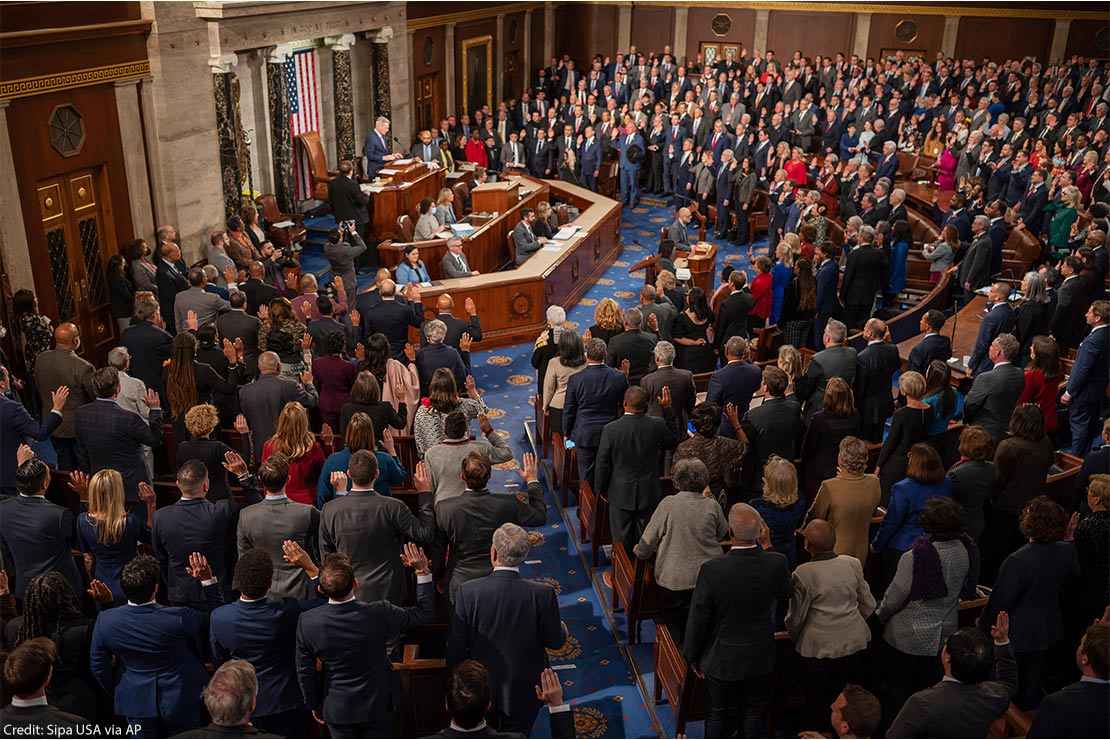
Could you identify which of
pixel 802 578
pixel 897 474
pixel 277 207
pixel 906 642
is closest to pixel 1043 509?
pixel 906 642

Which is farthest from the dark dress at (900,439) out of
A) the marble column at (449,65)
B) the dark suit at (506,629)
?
the marble column at (449,65)

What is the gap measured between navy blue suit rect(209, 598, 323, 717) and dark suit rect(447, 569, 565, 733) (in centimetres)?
67

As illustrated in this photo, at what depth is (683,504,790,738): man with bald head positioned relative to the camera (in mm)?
4086

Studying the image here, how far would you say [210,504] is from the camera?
461cm

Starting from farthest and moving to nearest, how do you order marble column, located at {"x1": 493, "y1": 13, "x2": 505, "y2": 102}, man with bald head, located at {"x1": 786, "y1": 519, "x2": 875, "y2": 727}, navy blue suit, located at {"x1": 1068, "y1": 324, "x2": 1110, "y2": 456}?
marble column, located at {"x1": 493, "y1": 13, "x2": 505, "y2": 102}
navy blue suit, located at {"x1": 1068, "y1": 324, "x2": 1110, "y2": 456}
man with bald head, located at {"x1": 786, "y1": 519, "x2": 875, "y2": 727}

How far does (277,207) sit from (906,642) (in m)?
11.5

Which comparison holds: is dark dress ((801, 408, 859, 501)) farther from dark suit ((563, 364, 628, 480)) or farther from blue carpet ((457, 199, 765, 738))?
blue carpet ((457, 199, 765, 738))

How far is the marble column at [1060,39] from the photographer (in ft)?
70.1

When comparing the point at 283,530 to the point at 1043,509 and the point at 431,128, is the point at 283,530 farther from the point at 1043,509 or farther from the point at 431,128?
the point at 431,128

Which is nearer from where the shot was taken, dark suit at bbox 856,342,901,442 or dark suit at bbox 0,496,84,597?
dark suit at bbox 0,496,84,597

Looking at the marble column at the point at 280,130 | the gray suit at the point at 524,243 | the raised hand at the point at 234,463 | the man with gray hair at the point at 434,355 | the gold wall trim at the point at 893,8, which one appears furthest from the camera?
the gold wall trim at the point at 893,8

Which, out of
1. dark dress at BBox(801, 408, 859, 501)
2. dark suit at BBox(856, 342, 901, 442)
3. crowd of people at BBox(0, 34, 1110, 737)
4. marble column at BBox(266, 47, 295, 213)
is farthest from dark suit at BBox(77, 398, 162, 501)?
marble column at BBox(266, 47, 295, 213)

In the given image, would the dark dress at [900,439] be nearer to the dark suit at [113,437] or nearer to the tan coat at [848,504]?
the tan coat at [848,504]

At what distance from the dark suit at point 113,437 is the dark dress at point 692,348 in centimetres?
428
